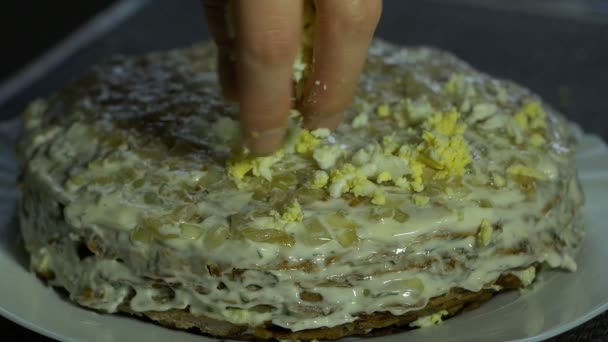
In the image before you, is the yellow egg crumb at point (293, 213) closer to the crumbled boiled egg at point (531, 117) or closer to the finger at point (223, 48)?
the finger at point (223, 48)

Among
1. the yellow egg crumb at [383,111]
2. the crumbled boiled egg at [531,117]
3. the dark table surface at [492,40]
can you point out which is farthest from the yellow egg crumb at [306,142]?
the dark table surface at [492,40]

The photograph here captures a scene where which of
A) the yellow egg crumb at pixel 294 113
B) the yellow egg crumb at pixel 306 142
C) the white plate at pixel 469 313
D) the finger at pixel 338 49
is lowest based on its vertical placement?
the white plate at pixel 469 313

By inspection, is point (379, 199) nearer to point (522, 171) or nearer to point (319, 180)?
point (319, 180)

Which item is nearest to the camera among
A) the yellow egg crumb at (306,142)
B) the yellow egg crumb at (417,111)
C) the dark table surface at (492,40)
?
the yellow egg crumb at (306,142)

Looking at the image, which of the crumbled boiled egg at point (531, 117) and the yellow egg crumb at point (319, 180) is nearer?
the yellow egg crumb at point (319, 180)

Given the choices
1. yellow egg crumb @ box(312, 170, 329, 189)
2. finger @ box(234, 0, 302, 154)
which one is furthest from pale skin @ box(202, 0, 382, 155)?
yellow egg crumb @ box(312, 170, 329, 189)

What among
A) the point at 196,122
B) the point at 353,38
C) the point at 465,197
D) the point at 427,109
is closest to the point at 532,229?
the point at 465,197
